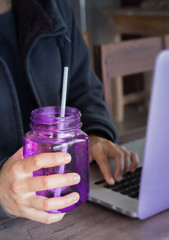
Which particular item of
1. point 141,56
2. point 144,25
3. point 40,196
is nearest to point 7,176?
point 40,196

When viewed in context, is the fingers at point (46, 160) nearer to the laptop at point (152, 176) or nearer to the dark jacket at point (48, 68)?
the laptop at point (152, 176)

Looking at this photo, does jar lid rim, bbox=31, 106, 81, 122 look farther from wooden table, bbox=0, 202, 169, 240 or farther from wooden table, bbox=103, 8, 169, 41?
wooden table, bbox=103, 8, 169, 41

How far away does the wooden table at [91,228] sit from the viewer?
2.31 feet

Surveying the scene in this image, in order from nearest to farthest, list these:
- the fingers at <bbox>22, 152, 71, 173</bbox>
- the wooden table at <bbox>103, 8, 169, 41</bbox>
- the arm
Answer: the fingers at <bbox>22, 152, 71, 173</bbox>, the arm, the wooden table at <bbox>103, 8, 169, 41</bbox>

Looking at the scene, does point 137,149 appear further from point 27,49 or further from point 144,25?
point 144,25

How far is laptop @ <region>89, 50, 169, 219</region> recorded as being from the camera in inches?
22.5

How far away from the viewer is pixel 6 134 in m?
1.05

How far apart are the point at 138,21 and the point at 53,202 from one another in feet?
10.3

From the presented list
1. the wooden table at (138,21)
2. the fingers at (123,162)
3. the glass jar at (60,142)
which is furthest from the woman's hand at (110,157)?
the wooden table at (138,21)

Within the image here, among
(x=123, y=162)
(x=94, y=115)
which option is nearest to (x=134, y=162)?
(x=123, y=162)

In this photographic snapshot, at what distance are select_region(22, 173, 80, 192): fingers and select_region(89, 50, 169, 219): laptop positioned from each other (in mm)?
131

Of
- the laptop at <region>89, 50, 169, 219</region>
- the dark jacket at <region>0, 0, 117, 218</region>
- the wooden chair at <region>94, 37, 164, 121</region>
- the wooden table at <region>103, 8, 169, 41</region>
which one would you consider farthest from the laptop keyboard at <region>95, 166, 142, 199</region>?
the wooden table at <region>103, 8, 169, 41</region>

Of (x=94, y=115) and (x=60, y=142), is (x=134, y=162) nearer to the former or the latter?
(x=94, y=115)

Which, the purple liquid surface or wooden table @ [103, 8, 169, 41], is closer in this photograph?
the purple liquid surface
